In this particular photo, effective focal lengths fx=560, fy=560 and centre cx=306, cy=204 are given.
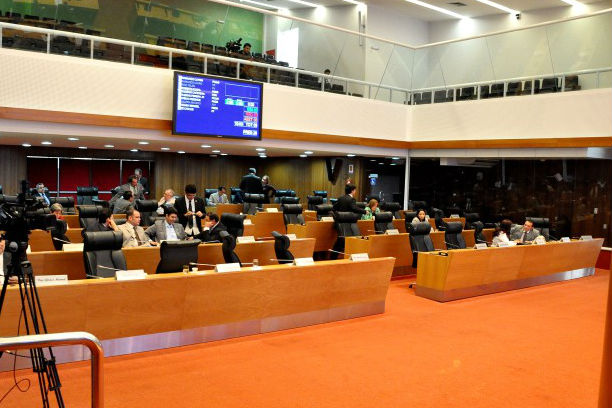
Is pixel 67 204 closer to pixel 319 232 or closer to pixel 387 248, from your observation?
pixel 319 232

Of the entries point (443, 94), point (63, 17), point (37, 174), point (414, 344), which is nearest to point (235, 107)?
point (63, 17)

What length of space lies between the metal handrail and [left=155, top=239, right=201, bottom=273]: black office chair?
12.6 feet

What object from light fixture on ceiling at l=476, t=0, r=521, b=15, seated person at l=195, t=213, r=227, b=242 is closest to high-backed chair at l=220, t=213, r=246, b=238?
seated person at l=195, t=213, r=227, b=242

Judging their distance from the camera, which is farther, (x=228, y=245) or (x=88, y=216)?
(x=88, y=216)

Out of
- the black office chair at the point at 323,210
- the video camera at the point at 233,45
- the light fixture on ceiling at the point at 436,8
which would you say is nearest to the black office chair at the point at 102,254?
the black office chair at the point at 323,210

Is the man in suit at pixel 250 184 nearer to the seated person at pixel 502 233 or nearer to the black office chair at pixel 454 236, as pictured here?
the black office chair at pixel 454 236

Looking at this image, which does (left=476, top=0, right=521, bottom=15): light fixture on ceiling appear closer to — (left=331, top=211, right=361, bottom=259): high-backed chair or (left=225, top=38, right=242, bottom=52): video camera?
(left=225, top=38, right=242, bottom=52): video camera

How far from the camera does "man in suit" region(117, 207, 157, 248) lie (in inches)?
285

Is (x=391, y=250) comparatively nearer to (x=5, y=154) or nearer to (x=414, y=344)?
(x=414, y=344)

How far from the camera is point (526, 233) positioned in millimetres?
10414

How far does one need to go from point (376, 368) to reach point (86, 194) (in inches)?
421

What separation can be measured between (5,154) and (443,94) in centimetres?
1150

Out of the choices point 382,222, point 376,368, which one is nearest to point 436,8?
point 382,222

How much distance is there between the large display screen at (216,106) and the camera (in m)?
10.4
